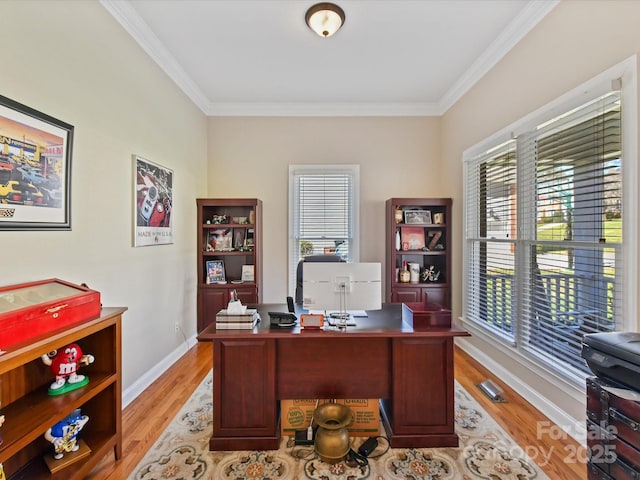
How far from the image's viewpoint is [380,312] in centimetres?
234

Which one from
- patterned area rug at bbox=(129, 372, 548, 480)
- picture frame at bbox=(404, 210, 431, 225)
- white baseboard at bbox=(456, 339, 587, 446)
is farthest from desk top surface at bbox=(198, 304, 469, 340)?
picture frame at bbox=(404, 210, 431, 225)

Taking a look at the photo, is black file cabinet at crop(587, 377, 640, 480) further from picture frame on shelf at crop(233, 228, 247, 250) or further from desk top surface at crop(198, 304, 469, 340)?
picture frame on shelf at crop(233, 228, 247, 250)

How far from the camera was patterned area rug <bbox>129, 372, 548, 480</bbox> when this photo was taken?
1.67 meters

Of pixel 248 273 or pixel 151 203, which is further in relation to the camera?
Result: pixel 248 273

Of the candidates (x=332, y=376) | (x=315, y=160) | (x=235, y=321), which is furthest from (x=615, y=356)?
(x=315, y=160)

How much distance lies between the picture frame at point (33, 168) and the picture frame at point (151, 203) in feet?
2.23

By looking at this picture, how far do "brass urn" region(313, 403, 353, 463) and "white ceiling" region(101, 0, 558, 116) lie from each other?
291cm

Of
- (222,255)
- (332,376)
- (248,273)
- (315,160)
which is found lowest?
(332,376)

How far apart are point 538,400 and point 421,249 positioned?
1.94m

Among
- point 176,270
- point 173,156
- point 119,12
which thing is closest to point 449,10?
point 119,12

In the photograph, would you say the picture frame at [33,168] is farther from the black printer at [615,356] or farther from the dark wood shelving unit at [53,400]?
the black printer at [615,356]

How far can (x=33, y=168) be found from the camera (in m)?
1.60

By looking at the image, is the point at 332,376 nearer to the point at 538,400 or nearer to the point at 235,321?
the point at 235,321

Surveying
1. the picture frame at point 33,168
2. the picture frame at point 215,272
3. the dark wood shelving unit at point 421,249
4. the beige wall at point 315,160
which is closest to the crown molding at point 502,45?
the beige wall at point 315,160
